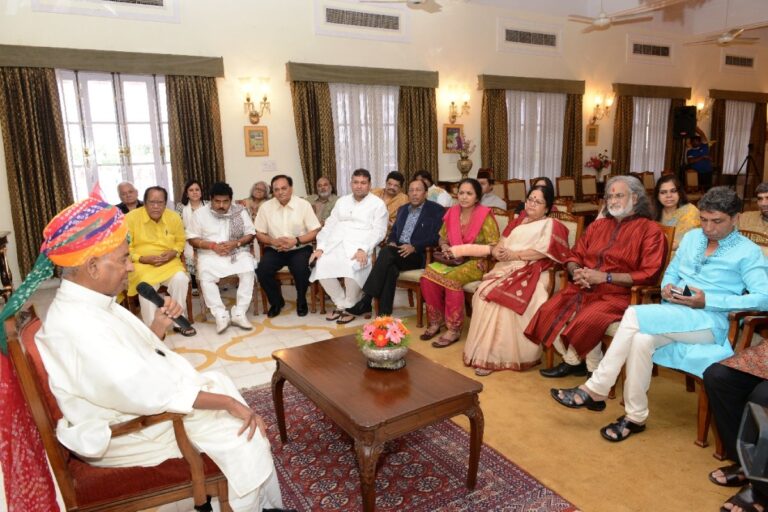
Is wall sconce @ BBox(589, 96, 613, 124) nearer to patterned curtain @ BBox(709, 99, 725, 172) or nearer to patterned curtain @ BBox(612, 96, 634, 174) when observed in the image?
patterned curtain @ BBox(612, 96, 634, 174)

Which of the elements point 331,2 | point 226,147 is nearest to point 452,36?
point 331,2

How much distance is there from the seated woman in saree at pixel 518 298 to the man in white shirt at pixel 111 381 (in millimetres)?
2146

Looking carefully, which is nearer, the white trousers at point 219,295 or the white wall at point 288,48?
the white trousers at point 219,295

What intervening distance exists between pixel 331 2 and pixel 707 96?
30.3 ft

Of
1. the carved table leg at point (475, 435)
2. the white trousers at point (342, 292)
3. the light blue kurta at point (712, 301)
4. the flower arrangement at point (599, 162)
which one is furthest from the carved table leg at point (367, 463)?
the flower arrangement at point (599, 162)

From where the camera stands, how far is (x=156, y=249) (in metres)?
4.79

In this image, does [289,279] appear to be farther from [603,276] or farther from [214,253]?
[603,276]

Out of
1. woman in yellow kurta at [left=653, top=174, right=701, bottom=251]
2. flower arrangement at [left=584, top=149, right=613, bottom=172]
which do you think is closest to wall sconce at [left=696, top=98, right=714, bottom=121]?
flower arrangement at [left=584, top=149, right=613, bottom=172]

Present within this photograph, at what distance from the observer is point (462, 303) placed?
13.8ft

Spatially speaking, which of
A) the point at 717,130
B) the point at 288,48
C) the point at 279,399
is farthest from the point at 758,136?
the point at 279,399

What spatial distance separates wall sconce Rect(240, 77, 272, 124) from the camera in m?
7.15

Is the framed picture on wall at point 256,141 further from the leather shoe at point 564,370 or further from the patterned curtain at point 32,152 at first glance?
the leather shoe at point 564,370

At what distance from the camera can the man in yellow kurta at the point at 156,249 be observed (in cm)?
463

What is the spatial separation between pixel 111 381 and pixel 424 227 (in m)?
3.50
